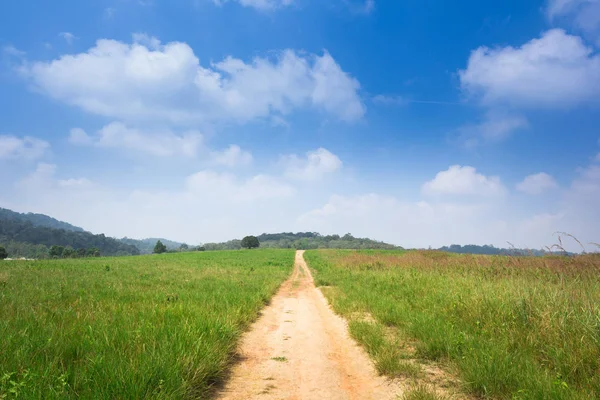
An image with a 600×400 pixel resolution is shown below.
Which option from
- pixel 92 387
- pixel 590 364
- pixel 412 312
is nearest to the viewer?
pixel 92 387

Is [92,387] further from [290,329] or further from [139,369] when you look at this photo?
[290,329]

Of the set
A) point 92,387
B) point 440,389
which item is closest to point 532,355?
point 440,389

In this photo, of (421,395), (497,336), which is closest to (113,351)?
(421,395)

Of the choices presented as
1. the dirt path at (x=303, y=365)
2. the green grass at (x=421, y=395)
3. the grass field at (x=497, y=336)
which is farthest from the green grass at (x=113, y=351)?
the grass field at (x=497, y=336)

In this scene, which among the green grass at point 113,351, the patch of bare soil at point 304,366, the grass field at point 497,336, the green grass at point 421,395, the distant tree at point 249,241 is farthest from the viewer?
the distant tree at point 249,241

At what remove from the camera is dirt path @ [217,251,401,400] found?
4.56 metres

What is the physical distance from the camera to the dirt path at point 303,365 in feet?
15.0

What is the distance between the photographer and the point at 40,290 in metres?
10.3

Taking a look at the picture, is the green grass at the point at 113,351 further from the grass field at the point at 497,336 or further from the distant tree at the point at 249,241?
the distant tree at the point at 249,241

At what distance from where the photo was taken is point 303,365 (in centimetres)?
564

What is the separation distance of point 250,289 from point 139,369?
9080 millimetres

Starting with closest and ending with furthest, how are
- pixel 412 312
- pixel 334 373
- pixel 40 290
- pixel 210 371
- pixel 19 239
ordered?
1. pixel 210 371
2. pixel 334 373
3. pixel 412 312
4. pixel 40 290
5. pixel 19 239

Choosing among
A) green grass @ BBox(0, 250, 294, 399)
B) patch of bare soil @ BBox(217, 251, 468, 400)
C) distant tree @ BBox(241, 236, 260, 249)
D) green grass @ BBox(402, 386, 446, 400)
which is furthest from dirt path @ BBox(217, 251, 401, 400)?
distant tree @ BBox(241, 236, 260, 249)

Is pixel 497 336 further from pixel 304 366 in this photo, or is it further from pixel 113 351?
pixel 113 351
